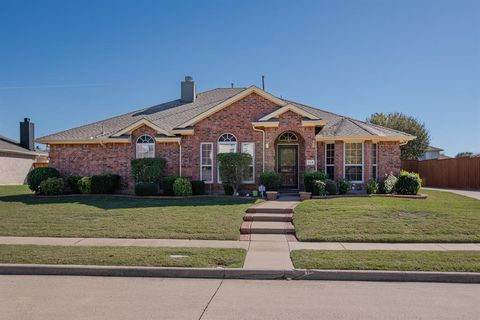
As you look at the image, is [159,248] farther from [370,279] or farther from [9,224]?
[9,224]

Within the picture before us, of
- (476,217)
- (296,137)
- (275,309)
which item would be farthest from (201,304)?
Result: (296,137)

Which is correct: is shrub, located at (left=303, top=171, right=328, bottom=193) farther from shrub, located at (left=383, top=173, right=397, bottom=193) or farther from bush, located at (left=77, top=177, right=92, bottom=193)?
bush, located at (left=77, top=177, right=92, bottom=193)

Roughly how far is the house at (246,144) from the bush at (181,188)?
53.7 inches

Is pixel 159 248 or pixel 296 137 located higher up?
pixel 296 137

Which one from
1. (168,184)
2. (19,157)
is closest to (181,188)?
(168,184)

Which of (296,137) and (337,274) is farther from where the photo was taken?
(296,137)

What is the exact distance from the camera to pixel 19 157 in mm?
31219

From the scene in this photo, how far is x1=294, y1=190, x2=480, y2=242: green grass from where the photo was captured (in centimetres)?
1024

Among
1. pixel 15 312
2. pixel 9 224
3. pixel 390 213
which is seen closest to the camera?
pixel 15 312

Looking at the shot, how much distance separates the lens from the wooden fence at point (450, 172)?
82.9ft

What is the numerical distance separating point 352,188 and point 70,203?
41.8 ft

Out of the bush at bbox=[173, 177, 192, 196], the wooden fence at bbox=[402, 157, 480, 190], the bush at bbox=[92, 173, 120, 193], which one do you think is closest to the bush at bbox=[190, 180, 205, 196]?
the bush at bbox=[173, 177, 192, 196]

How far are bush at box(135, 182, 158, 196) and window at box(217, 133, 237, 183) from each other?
10.2 feet

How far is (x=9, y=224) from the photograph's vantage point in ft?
38.4
